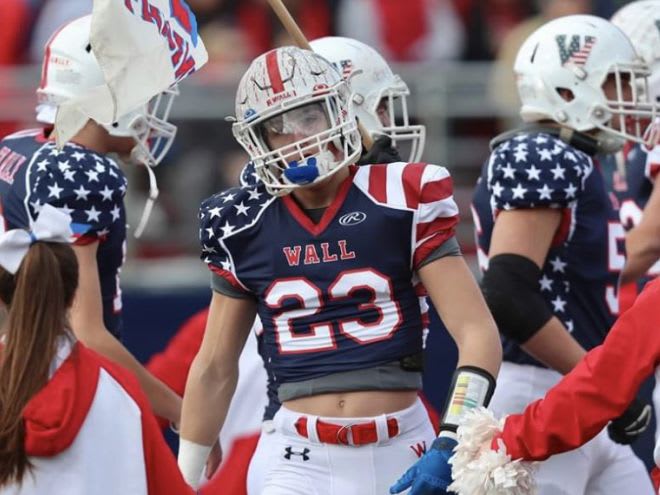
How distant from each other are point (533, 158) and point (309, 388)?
1215 mm

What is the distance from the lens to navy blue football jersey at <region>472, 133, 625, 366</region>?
210 inches

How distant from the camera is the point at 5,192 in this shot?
18.7 ft

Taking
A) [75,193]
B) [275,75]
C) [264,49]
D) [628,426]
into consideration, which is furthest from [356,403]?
[264,49]

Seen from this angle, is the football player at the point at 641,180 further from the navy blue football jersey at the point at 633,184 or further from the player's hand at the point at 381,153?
the player's hand at the point at 381,153

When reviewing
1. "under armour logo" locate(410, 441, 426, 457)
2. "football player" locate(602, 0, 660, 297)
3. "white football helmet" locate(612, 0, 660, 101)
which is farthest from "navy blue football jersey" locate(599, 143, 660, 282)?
"under armour logo" locate(410, 441, 426, 457)

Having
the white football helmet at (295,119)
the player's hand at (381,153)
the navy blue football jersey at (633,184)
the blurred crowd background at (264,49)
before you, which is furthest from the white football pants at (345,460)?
the blurred crowd background at (264,49)

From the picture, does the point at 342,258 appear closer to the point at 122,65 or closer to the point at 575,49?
the point at 122,65

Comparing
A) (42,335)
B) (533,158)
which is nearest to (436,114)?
(533,158)

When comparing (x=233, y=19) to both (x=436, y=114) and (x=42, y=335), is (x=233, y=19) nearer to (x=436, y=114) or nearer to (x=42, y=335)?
(x=436, y=114)

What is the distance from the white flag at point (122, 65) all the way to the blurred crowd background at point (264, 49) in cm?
366

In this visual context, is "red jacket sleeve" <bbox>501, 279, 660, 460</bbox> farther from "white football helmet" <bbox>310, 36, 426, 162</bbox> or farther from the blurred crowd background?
the blurred crowd background

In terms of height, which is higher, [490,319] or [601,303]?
[490,319]

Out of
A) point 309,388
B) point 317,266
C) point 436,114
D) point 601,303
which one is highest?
point 317,266

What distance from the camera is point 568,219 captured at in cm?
541
